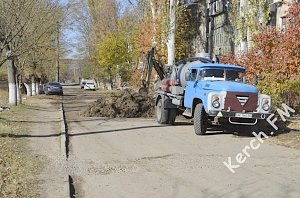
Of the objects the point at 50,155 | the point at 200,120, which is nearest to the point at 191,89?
the point at 200,120

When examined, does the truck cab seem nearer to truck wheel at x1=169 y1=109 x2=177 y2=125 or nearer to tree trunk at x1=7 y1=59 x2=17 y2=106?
truck wheel at x1=169 y1=109 x2=177 y2=125

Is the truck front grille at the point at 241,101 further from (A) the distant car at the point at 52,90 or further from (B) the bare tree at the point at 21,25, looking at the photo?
(A) the distant car at the point at 52,90

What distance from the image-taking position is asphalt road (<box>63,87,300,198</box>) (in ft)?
27.5

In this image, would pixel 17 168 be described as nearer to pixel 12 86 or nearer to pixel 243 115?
pixel 243 115

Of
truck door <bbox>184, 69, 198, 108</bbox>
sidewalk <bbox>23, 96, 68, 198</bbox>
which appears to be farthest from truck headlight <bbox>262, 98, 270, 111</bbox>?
sidewalk <bbox>23, 96, 68, 198</bbox>

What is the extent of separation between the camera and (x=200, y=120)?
16031mm

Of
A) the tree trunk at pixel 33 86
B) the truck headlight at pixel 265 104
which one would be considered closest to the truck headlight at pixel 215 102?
the truck headlight at pixel 265 104

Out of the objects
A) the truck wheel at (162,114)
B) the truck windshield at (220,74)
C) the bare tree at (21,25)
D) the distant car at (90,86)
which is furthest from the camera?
the distant car at (90,86)

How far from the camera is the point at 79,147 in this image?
13.3m

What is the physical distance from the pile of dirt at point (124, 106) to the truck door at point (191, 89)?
6188mm

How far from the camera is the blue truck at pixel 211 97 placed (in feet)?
50.1

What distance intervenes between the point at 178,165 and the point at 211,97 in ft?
16.3

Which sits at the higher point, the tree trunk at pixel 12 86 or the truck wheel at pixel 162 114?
the tree trunk at pixel 12 86

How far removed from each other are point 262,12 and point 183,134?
422 inches
